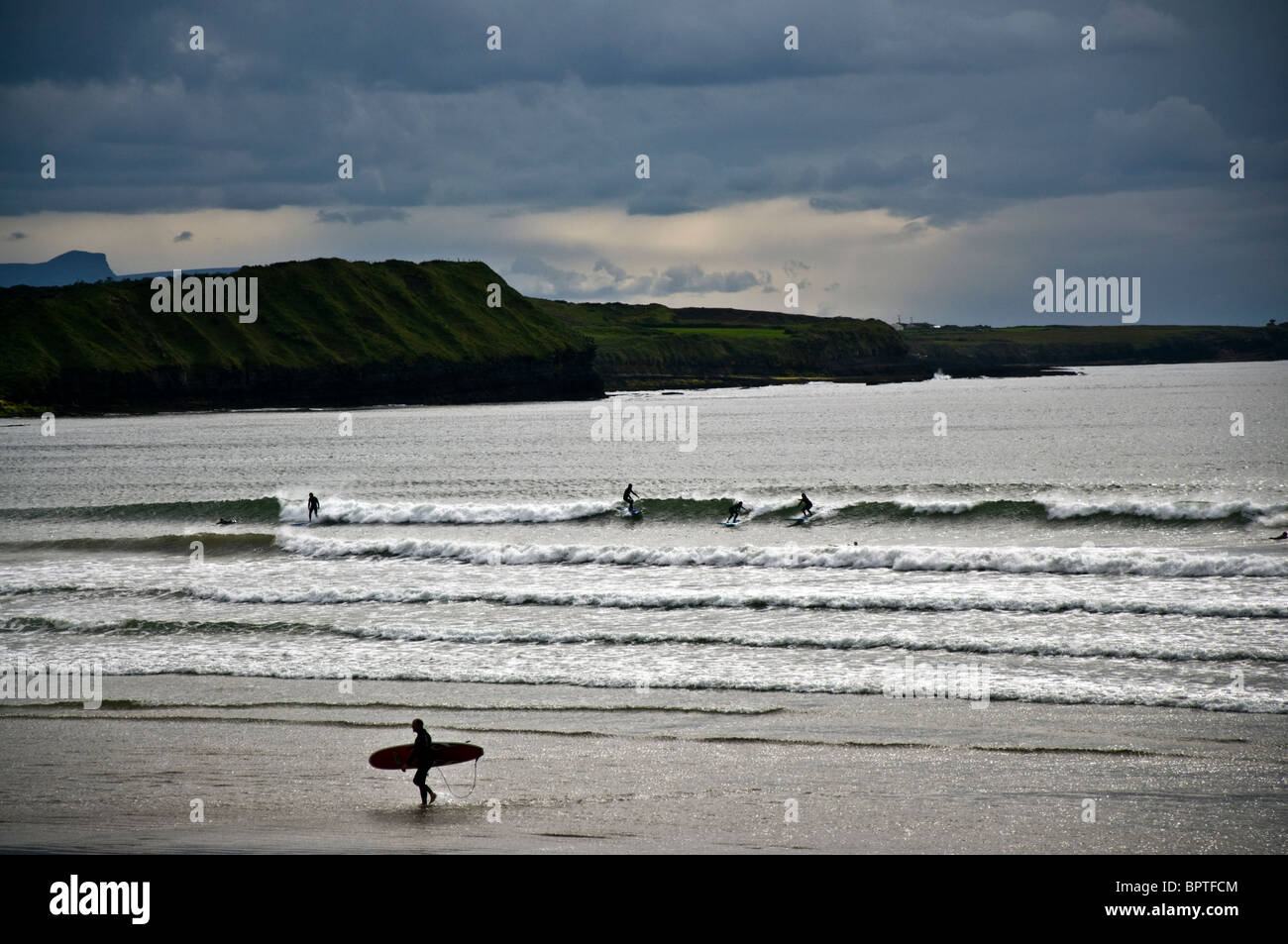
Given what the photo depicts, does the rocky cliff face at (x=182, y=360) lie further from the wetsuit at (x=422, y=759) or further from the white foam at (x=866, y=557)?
the wetsuit at (x=422, y=759)

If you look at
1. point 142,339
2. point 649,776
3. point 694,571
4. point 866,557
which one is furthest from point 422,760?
point 142,339

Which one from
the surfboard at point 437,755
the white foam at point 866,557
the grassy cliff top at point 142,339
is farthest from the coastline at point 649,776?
the grassy cliff top at point 142,339

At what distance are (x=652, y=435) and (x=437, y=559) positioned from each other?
81027mm

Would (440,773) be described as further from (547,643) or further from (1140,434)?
(1140,434)

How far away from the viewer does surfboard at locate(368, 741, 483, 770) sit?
47.1 feet

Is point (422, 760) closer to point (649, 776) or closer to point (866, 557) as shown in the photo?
point (649, 776)

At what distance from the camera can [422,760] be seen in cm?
1405

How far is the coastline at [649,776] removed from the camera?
39.5 ft

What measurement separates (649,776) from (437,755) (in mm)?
2873

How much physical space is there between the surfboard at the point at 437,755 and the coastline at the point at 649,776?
1.15 feet

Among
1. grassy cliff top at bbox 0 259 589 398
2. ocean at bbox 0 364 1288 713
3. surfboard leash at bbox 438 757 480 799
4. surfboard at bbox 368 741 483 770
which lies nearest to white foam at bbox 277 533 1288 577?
ocean at bbox 0 364 1288 713

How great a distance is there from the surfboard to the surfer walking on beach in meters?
0.19

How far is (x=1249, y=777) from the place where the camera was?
1346cm
